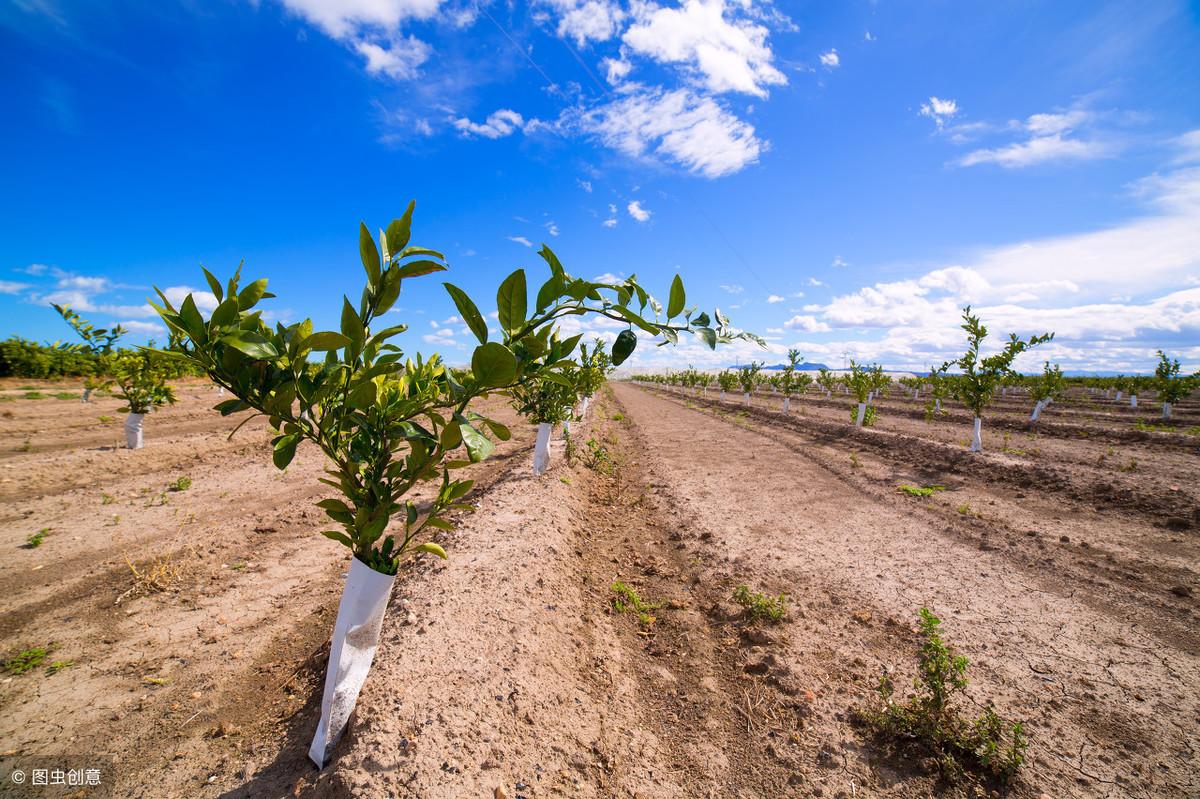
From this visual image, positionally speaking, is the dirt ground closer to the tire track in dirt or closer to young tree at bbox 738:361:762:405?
the tire track in dirt

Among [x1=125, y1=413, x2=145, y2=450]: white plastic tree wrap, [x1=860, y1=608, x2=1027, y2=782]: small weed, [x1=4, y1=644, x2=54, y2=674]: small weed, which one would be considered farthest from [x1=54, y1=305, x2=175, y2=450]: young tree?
[x1=860, y1=608, x2=1027, y2=782]: small weed

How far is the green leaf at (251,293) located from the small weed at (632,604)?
14.4 ft

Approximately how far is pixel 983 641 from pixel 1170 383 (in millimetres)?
32384

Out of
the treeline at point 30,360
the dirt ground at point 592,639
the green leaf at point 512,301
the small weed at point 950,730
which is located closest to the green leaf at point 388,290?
the green leaf at point 512,301

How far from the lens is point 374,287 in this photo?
5.24 feet

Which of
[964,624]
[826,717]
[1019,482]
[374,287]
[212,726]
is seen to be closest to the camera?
[374,287]

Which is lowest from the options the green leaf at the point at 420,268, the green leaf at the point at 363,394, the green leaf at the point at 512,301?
the green leaf at the point at 363,394

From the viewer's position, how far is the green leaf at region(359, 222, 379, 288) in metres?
1.48

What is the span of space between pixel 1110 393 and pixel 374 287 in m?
62.3

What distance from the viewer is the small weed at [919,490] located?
970 cm

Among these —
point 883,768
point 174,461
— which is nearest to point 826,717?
point 883,768

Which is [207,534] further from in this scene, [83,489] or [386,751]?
[386,751]

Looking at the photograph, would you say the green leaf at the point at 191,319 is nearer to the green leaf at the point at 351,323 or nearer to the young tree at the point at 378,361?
the young tree at the point at 378,361

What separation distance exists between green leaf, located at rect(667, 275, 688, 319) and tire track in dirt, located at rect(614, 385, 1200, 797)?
333cm
